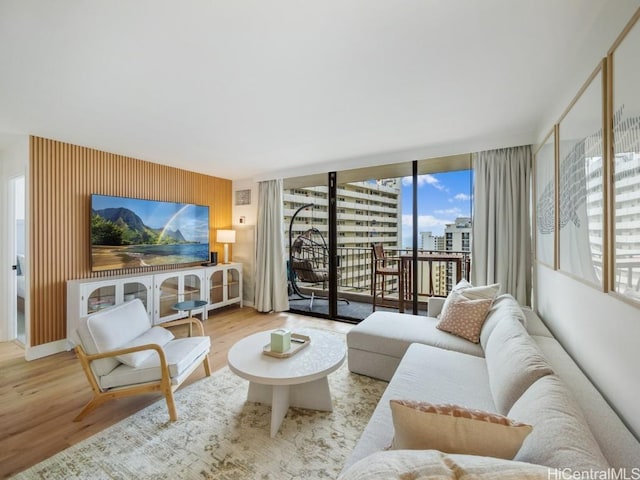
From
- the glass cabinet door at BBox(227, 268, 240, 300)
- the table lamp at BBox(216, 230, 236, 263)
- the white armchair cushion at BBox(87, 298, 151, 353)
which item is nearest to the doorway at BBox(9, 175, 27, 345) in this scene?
the white armchair cushion at BBox(87, 298, 151, 353)

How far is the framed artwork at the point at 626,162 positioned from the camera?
973mm

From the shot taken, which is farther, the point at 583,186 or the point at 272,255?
the point at 272,255

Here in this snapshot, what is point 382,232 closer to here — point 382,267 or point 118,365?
point 382,267

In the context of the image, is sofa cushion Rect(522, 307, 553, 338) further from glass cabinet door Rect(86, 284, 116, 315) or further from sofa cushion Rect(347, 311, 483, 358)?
glass cabinet door Rect(86, 284, 116, 315)

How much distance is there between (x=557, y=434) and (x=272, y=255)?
4113mm

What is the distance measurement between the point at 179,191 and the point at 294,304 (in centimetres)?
269

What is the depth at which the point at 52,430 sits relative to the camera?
6.07 feet

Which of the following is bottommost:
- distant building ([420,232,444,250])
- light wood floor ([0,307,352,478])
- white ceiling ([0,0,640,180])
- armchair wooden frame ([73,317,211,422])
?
light wood floor ([0,307,352,478])

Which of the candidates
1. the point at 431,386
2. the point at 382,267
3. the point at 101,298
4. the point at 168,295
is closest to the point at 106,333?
the point at 101,298

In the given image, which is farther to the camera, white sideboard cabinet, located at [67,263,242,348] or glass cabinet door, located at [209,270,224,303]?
glass cabinet door, located at [209,270,224,303]

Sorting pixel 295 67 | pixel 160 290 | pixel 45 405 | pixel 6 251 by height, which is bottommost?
pixel 45 405

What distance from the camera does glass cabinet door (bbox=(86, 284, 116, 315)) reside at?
306 centimetres

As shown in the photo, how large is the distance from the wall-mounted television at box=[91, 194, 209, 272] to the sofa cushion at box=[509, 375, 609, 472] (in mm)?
4088

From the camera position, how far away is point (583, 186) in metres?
1.43
